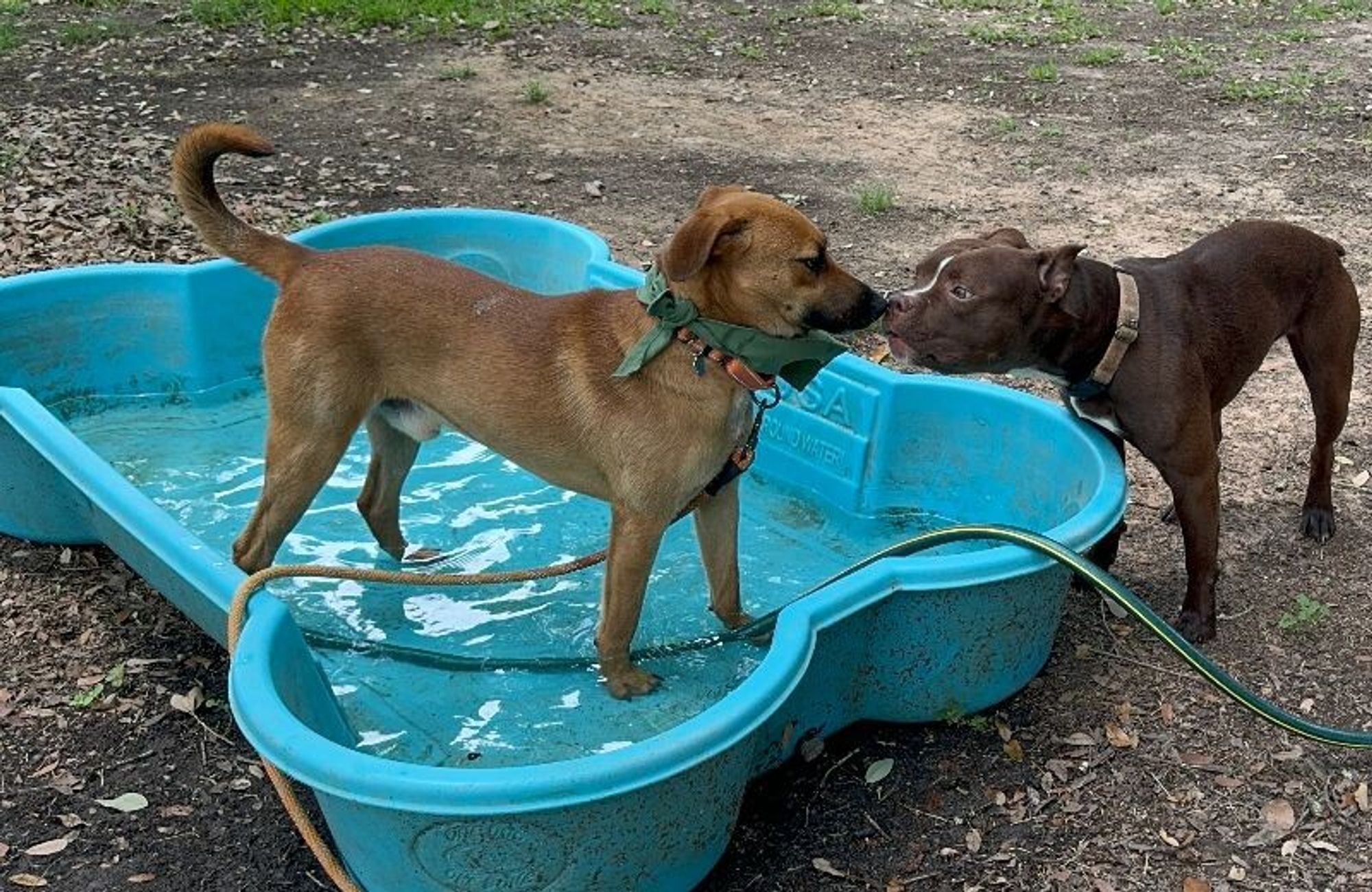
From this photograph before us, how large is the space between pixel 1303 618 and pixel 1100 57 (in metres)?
8.06

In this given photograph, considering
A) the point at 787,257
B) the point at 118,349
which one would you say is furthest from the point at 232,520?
the point at 787,257

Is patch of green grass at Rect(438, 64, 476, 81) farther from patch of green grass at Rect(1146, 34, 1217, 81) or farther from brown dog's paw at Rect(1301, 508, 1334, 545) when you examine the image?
brown dog's paw at Rect(1301, 508, 1334, 545)

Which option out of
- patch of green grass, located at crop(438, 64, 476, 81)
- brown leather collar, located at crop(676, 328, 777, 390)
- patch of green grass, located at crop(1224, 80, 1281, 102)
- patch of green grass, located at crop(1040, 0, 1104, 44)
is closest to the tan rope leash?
brown leather collar, located at crop(676, 328, 777, 390)

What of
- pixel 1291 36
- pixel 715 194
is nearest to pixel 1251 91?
pixel 1291 36

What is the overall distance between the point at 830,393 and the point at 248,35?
8140 mm

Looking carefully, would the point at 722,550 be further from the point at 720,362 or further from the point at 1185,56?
the point at 1185,56

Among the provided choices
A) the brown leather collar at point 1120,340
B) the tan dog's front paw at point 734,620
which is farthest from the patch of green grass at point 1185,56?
the tan dog's front paw at point 734,620

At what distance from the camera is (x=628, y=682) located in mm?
4598

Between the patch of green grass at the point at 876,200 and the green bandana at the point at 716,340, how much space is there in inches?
179

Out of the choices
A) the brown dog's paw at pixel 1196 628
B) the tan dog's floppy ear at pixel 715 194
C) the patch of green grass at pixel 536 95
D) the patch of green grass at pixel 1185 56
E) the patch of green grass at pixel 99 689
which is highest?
the tan dog's floppy ear at pixel 715 194

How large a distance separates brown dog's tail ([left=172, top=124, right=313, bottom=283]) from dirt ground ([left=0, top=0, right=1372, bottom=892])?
1.30m

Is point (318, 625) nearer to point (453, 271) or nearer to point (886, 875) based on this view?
point (453, 271)

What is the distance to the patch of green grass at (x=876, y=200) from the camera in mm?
8672

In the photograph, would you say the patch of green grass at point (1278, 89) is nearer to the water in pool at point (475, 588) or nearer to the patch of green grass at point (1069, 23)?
the patch of green grass at point (1069, 23)
